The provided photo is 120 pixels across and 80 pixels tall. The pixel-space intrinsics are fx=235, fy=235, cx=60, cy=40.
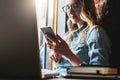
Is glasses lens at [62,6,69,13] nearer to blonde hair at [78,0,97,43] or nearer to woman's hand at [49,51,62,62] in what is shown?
blonde hair at [78,0,97,43]

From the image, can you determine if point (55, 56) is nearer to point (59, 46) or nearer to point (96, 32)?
point (59, 46)

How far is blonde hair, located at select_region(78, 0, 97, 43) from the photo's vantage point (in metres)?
1.45

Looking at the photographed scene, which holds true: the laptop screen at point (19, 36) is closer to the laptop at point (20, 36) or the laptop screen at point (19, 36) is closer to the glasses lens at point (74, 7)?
the laptop at point (20, 36)

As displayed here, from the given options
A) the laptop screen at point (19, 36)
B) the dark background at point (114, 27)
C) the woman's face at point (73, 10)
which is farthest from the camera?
the woman's face at point (73, 10)

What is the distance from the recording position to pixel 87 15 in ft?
4.83

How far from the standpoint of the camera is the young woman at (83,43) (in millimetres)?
1413

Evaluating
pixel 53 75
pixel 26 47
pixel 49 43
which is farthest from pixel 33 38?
pixel 49 43

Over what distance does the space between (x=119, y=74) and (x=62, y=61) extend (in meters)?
0.36

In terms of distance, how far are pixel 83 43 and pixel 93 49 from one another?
0.07 meters

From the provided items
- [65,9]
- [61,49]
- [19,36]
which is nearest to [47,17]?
[65,9]

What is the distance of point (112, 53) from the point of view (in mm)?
1400

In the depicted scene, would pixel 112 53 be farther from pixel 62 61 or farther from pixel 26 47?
pixel 26 47

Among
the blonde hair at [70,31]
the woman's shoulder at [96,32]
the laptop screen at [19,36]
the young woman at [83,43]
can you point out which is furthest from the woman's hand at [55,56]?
the laptop screen at [19,36]

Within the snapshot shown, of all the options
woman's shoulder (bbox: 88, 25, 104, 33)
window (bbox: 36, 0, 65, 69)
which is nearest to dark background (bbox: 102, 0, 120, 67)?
woman's shoulder (bbox: 88, 25, 104, 33)
